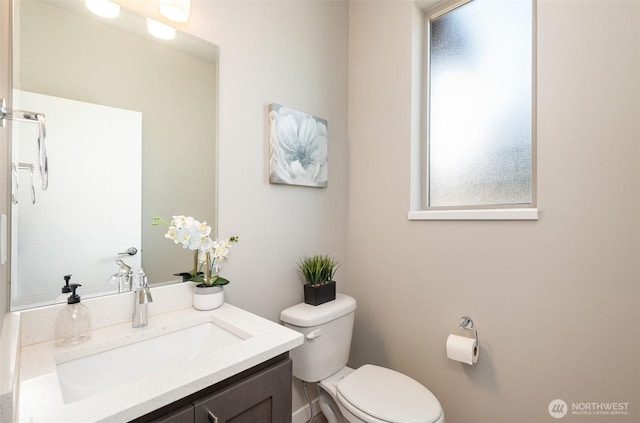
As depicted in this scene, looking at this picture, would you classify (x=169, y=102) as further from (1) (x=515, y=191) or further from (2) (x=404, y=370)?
(2) (x=404, y=370)

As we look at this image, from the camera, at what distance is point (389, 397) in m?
1.26

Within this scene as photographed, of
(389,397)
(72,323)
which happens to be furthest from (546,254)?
(72,323)

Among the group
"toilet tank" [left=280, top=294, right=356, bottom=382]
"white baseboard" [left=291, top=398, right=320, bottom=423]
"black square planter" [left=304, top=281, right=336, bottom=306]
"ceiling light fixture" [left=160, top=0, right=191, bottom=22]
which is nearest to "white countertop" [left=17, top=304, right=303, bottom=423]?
"toilet tank" [left=280, top=294, right=356, bottom=382]

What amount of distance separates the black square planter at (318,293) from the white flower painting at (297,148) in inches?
21.7

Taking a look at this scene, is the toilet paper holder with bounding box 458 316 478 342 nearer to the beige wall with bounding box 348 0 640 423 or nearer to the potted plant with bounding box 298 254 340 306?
the beige wall with bounding box 348 0 640 423

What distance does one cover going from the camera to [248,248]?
4.68 ft

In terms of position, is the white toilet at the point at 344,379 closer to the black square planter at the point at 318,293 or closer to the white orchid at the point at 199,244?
the black square planter at the point at 318,293

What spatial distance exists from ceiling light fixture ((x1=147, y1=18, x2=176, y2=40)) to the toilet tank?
1.30 meters

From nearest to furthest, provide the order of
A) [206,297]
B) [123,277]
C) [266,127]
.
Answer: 1. [123,277]
2. [206,297]
3. [266,127]

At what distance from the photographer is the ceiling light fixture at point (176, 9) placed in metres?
1.13

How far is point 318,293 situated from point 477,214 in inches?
33.9

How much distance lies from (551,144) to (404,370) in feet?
4.43

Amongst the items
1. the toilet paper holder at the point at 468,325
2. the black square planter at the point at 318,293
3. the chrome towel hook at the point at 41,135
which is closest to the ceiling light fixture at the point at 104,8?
the chrome towel hook at the point at 41,135

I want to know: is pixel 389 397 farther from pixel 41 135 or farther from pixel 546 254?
pixel 41 135
